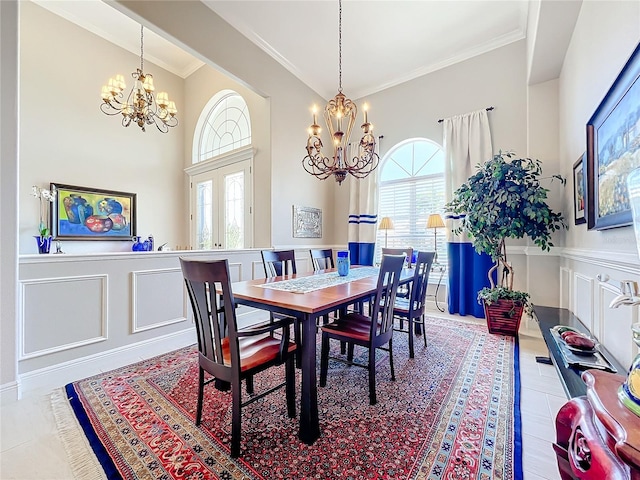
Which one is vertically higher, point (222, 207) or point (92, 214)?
point (222, 207)

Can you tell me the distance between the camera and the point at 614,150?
5.06 ft

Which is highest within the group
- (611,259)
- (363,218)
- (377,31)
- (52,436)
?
(377,31)

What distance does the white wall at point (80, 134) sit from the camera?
3.80 metres

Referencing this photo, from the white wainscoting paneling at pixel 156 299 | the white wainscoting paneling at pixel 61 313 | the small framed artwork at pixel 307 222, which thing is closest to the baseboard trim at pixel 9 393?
the white wainscoting paneling at pixel 61 313

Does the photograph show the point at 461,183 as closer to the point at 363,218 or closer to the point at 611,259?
the point at 363,218

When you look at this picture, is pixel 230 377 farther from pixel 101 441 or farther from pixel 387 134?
pixel 387 134

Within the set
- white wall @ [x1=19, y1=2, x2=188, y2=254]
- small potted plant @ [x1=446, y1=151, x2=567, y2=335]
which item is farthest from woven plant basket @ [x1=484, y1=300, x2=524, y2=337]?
white wall @ [x1=19, y1=2, x2=188, y2=254]

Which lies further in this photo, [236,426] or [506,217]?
[506,217]

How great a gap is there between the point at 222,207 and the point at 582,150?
15.5 feet

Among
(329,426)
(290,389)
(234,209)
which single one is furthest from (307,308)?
(234,209)

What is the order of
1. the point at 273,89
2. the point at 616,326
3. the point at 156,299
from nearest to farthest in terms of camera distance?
1. the point at 616,326
2. the point at 156,299
3. the point at 273,89

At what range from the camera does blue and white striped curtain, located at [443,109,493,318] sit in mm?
3756

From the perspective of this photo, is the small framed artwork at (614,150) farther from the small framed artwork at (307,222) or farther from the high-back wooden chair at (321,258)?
the small framed artwork at (307,222)

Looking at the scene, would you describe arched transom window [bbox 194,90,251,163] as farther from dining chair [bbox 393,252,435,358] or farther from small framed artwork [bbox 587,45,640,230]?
small framed artwork [bbox 587,45,640,230]
